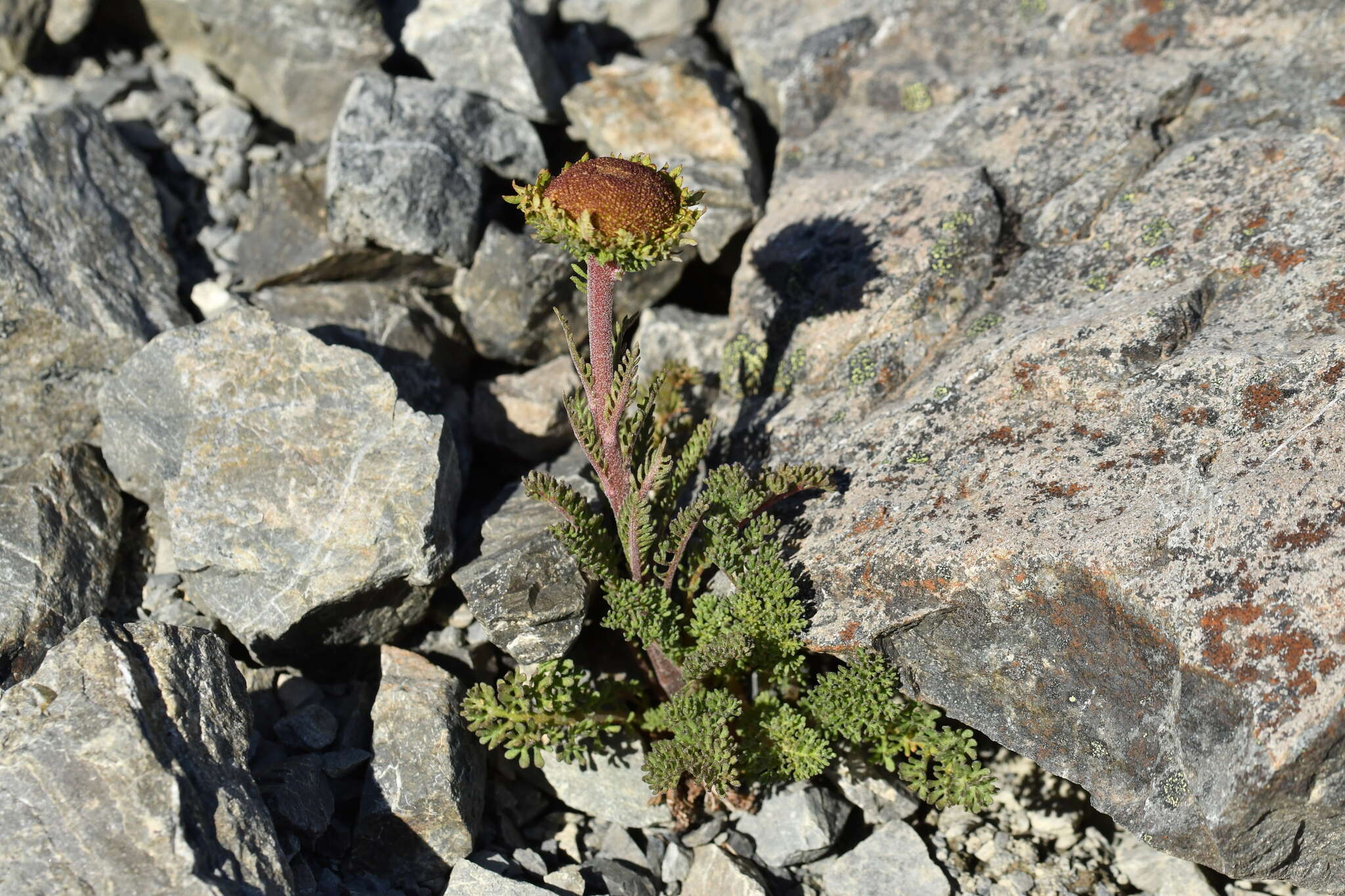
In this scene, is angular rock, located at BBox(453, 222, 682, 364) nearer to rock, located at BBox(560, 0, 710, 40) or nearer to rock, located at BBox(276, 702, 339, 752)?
rock, located at BBox(276, 702, 339, 752)

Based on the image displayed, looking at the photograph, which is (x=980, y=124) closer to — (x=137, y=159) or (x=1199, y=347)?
(x=1199, y=347)

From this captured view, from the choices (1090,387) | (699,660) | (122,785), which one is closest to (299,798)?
(122,785)

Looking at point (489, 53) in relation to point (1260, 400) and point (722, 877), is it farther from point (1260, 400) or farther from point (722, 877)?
point (722, 877)

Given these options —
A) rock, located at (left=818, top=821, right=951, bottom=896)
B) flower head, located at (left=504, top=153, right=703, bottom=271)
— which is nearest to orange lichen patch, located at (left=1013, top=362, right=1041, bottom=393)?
flower head, located at (left=504, top=153, right=703, bottom=271)

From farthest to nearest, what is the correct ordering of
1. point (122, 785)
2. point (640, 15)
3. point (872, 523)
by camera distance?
point (640, 15) → point (872, 523) → point (122, 785)

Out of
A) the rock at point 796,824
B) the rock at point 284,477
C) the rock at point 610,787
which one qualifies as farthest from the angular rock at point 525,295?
the rock at point 796,824

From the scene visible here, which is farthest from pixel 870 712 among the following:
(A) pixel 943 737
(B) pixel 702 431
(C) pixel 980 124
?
(C) pixel 980 124
